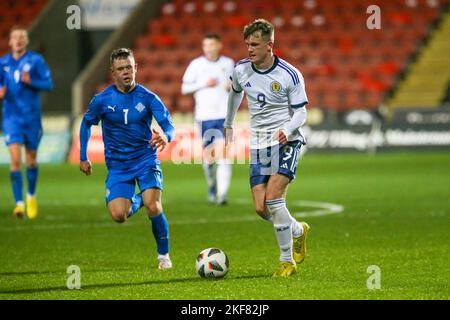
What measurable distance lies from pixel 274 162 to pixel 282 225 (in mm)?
517

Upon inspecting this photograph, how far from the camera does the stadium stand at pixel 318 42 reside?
92.0 ft

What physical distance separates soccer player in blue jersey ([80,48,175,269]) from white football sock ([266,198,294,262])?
3.57ft

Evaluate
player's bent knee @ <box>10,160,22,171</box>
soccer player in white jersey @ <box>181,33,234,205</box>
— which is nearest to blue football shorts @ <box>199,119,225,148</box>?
soccer player in white jersey @ <box>181,33,234,205</box>

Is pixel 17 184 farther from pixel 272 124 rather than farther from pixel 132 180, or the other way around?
pixel 272 124

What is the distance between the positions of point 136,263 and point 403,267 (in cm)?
239

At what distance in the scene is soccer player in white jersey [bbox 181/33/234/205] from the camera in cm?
1484

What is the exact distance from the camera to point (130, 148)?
8.76 meters

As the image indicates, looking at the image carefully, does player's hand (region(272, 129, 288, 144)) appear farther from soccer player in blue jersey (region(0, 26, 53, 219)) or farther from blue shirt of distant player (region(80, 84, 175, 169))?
soccer player in blue jersey (region(0, 26, 53, 219))

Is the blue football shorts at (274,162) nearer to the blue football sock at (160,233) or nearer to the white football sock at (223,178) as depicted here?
the blue football sock at (160,233)

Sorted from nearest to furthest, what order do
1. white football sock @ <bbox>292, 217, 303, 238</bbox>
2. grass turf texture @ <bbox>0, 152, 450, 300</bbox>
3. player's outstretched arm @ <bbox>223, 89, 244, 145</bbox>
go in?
1. grass turf texture @ <bbox>0, 152, 450, 300</bbox>
2. white football sock @ <bbox>292, 217, 303, 238</bbox>
3. player's outstretched arm @ <bbox>223, 89, 244, 145</bbox>

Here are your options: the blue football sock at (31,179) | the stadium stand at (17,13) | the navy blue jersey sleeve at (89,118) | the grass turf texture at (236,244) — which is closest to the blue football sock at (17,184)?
the blue football sock at (31,179)

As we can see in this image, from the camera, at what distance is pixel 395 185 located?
17.3 metres

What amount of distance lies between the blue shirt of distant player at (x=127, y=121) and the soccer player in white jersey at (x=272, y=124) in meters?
0.82
